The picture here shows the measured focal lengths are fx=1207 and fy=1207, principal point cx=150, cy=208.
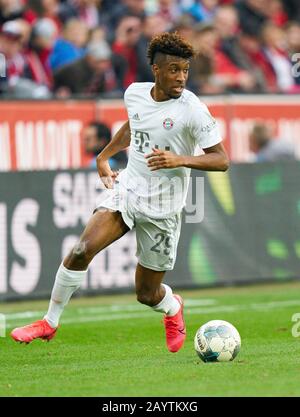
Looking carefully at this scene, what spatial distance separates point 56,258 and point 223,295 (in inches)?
88.7

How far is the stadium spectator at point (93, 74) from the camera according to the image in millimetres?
17969

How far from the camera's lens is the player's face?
952 centimetres

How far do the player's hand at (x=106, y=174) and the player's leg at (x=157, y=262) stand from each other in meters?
0.47

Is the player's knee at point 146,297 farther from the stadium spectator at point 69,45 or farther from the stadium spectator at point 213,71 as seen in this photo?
the stadium spectator at point 69,45

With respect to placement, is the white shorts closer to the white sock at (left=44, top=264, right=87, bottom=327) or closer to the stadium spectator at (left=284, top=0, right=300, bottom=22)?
→ the white sock at (left=44, top=264, right=87, bottom=327)

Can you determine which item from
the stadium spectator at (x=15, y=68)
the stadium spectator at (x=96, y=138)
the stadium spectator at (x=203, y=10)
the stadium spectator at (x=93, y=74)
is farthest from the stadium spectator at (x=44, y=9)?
the stadium spectator at (x=96, y=138)

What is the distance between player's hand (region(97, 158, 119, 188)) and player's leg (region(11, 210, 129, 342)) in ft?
1.51

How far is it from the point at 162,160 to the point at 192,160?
0.97 feet

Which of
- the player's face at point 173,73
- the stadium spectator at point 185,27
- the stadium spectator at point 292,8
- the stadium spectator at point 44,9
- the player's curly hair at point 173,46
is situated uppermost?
the player's curly hair at point 173,46

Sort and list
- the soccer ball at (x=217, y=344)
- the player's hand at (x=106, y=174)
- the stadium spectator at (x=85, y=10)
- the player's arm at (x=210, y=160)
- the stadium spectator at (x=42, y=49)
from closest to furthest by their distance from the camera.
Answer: the player's arm at (x=210, y=160), the soccer ball at (x=217, y=344), the player's hand at (x=106, y=174), the stadium spectator at (x=42, y=49), the stadium spectator at (x=85, y=10)

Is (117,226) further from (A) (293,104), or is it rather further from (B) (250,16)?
(B) (250,16)

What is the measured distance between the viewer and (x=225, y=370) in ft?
29.0

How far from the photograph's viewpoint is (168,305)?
10383 mm
